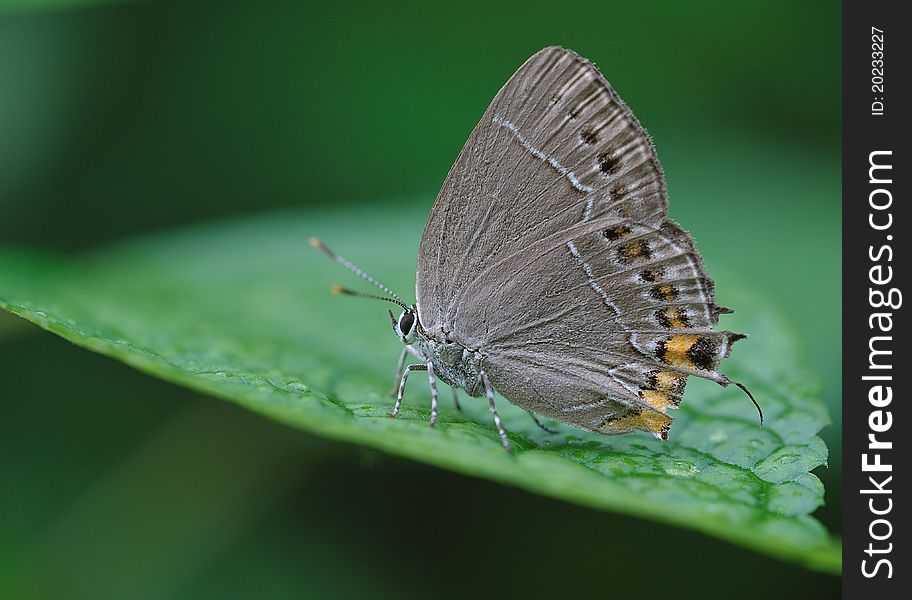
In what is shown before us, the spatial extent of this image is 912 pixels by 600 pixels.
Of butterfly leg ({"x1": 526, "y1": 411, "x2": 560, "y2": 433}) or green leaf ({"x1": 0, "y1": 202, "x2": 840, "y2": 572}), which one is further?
butterfly leg ({"x1": 526, "y1": 411, "x2": 560, "y2": 433})

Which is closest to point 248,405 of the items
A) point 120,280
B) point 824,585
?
point 824,585

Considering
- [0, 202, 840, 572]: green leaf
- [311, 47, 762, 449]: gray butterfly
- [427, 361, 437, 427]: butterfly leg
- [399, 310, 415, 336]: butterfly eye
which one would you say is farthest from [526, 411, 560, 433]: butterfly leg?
[399, 310, 415, 336]: butterfly eye

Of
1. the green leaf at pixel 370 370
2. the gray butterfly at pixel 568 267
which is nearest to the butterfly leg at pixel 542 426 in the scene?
the green leaf at pixel 370 370

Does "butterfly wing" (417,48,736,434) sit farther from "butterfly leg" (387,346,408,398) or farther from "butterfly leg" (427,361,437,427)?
"butterfly leg" (387,346,408,398)

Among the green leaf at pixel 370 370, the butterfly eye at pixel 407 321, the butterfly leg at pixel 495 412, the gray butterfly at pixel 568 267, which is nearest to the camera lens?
the green leaf at pixel 370 370

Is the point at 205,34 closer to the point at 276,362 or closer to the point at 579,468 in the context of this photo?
the point at 276,362

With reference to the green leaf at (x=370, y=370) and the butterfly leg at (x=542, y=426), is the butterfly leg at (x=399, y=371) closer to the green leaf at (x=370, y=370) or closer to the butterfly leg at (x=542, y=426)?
the green leaf at (x=370, y=370)
